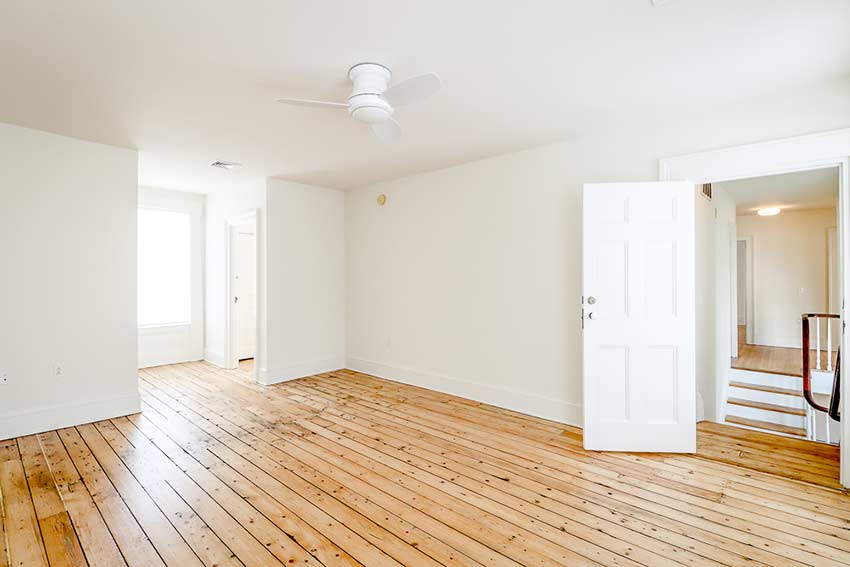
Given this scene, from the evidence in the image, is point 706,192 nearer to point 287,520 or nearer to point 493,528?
point 493,528

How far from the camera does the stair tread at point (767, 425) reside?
4552 mm

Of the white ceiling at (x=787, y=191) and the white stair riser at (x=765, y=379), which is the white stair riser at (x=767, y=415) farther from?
the white ceiling at (x=787, y=191)

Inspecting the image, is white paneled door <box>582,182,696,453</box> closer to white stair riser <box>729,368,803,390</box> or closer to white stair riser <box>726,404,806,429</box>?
white stair riser <box>726,404,806,429</box>

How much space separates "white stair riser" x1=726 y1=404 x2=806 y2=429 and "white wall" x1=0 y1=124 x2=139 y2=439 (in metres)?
6.68

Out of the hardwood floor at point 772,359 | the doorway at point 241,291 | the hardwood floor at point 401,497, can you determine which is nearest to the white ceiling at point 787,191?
the hardwood floor at point 772,359

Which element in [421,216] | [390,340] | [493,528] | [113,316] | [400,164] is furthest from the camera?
[390,340]

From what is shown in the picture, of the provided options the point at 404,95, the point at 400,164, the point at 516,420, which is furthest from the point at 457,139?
the point at 516,420

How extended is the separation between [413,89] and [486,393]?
315cm

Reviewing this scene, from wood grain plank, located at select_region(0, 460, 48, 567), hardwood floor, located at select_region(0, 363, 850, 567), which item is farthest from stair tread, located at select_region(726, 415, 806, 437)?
wood grain plank, located at select_region(0, 460, 48, 567)

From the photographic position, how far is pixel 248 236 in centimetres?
653

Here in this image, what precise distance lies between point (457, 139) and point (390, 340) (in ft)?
9.09

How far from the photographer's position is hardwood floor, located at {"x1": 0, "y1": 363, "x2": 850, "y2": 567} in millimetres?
2061

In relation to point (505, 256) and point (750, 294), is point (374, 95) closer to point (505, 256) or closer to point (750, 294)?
point (505, 256)

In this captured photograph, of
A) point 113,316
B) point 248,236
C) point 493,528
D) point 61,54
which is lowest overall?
point 493,528
